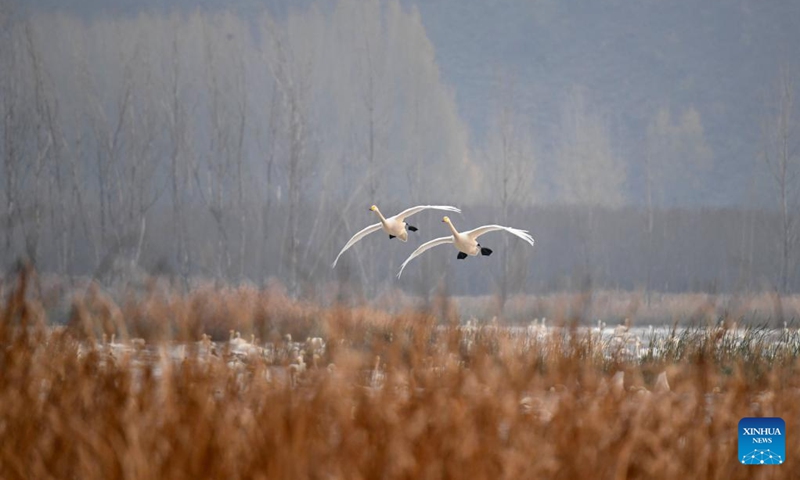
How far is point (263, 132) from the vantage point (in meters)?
16.3

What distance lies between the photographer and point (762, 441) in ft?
12.3

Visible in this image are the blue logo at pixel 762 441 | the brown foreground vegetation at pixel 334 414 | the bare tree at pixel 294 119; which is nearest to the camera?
the brown foreground vegetation at pixel 334 414

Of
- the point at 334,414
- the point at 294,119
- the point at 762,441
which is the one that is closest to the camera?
the point at 334,414

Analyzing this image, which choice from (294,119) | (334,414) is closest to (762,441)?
(334,414)

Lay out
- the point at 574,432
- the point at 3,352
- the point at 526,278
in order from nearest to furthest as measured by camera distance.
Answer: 1. the point at 574,432
2. the point at 3,352
3. the point at 526,278

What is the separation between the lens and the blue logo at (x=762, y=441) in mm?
3619

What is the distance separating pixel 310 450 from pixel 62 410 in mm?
1051

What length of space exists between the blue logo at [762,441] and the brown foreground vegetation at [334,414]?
6cm

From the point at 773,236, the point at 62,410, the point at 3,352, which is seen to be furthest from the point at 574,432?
the point at 773,236

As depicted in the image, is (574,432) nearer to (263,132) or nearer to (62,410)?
(62,410)

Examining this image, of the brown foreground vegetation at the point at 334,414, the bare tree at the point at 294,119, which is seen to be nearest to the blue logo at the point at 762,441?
the brown foreground vegetation at the point at 334,414

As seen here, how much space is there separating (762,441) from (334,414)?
5.84 feet

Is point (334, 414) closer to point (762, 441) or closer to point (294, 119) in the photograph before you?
point (762, 441)

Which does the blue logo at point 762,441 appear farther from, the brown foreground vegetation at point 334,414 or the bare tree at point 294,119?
the bare tree at point 294,119
